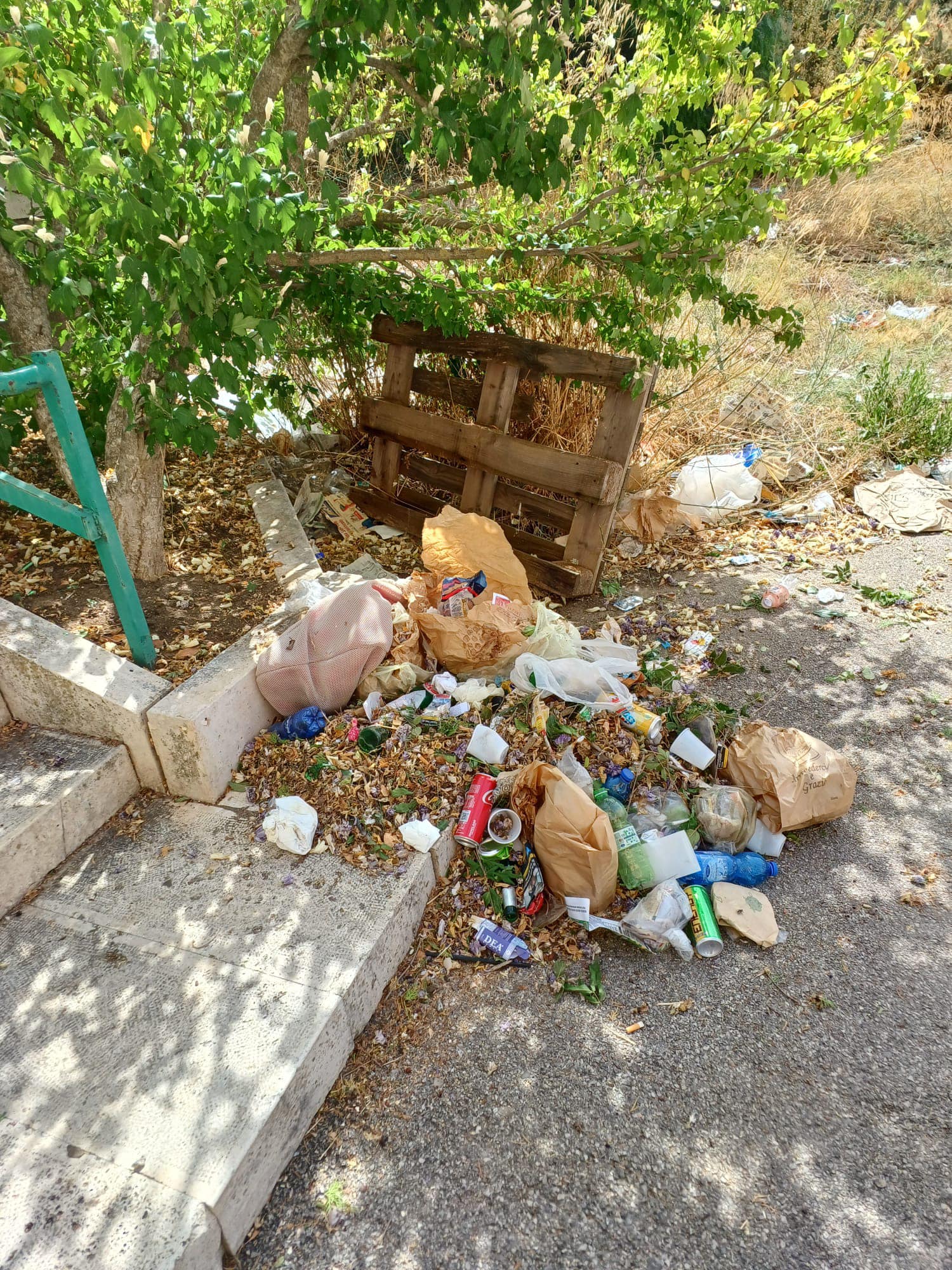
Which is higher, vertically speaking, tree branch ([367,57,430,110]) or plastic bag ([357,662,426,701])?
tree branch ([367,57,430,110])

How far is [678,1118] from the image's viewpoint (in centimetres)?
194

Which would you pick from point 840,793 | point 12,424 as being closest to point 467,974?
point 840,793

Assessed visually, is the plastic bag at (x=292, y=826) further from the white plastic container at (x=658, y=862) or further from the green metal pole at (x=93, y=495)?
the white plastic container at (x=658, y=862)

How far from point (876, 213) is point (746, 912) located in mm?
10987

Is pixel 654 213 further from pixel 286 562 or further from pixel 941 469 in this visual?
pixel 941 469

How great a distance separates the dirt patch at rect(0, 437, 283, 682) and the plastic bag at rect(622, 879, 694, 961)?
1933mm

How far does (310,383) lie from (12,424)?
8.84 ft

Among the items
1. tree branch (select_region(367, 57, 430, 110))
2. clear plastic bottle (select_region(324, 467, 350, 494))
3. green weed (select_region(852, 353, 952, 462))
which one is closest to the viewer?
tree branch (select_region(367, 57, 430, 110))

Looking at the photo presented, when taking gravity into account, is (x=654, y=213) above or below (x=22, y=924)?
above

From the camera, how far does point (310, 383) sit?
18.2ft

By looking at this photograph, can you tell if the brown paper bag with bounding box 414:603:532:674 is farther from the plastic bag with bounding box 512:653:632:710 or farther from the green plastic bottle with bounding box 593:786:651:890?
the green plastic bottle with bounding box 593:786:651:890

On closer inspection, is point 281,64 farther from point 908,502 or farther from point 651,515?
point 908,502

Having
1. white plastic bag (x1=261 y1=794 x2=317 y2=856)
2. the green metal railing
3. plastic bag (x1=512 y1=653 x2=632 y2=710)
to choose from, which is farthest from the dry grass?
white plastic bag (x1=261 y1=794 x2=317 y2=856)

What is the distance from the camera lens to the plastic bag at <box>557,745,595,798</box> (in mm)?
2676
